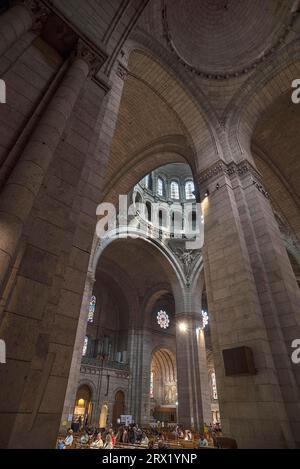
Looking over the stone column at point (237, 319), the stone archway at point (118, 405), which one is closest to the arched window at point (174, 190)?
the stone column at point (237, 319)

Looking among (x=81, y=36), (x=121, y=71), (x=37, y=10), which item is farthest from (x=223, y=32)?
(x=37, y=10)

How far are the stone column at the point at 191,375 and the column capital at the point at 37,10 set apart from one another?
18003 millimetres

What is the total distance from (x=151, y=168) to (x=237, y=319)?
996 cm

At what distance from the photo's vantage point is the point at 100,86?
16.9 feet

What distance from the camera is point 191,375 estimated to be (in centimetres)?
1736

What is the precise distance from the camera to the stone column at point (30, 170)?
262 centimetres

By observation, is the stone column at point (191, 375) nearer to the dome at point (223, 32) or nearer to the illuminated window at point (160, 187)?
the illuminated window at point (160, 187)

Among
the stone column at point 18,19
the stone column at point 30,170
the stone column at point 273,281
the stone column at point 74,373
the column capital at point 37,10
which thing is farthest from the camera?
the stone column at point 74,373

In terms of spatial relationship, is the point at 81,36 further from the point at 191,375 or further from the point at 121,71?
the point at 191,375

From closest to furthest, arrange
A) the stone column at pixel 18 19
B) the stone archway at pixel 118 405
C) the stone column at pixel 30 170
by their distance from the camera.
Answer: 1. the stone column at pixel 30 170
2. the stone column at pixel 18 19
3. the stone archway at pixel 118 405

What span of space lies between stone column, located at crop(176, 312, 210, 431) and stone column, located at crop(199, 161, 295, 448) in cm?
1226

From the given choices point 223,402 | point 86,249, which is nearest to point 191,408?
point 223,402

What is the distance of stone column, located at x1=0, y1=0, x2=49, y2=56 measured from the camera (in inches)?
142

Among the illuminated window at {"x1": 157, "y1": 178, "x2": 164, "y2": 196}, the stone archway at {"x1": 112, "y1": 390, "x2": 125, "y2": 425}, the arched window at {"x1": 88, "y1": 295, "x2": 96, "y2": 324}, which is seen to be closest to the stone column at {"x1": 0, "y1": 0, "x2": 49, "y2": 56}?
the illuminated window at {"x1": 157, "y1": 178, "x2": 164, "y2": 196}
